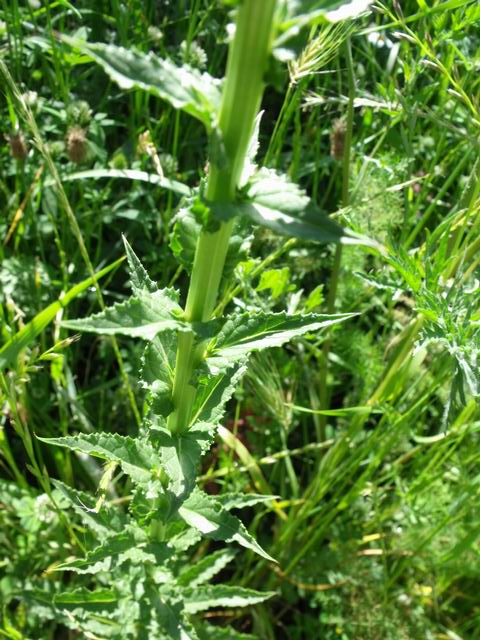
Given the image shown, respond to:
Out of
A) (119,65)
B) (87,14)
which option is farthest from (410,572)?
(87,14)

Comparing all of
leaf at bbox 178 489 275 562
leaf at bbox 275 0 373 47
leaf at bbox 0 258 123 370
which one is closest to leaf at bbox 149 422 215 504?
leaf at bbox 178 489 275 562

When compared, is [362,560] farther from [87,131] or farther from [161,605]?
[87,131]

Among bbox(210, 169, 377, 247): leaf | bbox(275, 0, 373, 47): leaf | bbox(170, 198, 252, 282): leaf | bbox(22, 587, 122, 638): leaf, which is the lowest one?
bbox(22, 587, 122, 638): leaf

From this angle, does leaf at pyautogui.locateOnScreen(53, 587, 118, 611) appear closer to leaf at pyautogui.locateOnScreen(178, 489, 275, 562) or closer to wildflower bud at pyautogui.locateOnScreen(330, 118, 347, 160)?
leaf at pyautogui.locateOnScreen(178, 489, 275, 562)

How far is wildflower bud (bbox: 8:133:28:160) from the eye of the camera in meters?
1.39

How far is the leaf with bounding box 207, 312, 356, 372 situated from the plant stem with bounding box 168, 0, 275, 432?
0.11 ft

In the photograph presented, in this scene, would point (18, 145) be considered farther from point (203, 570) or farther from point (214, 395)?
point (203, 570)

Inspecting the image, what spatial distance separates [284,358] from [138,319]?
908 mm

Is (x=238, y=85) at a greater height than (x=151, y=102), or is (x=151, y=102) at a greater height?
(x=238, y=85)

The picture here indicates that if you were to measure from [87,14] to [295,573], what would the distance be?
1.46 meters

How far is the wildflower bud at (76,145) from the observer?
55.5 inches

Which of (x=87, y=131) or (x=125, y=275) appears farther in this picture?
(x=125, y=275)

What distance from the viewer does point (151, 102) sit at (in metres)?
1.81

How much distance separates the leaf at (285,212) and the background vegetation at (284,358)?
57 cm
